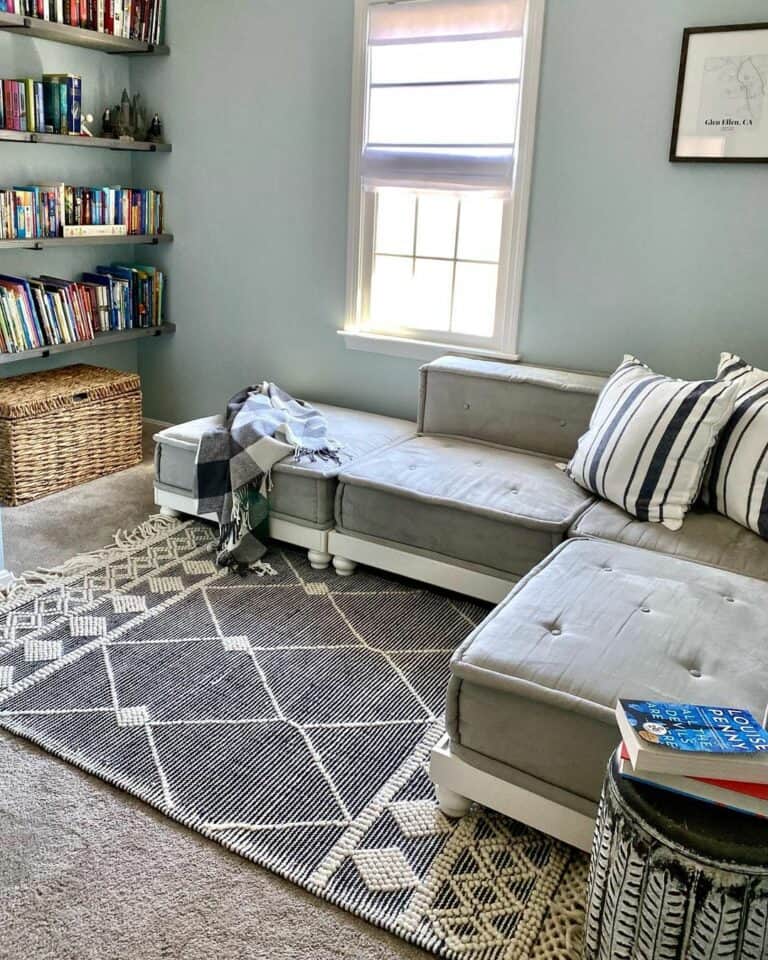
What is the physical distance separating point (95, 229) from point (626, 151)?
2.27 meters

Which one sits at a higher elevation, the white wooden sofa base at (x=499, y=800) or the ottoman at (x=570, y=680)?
the ottoman at (x=570, y=680)

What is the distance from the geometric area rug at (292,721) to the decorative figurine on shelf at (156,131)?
2.01 m

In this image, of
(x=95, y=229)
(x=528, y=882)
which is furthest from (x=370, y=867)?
(x=95, y=229)

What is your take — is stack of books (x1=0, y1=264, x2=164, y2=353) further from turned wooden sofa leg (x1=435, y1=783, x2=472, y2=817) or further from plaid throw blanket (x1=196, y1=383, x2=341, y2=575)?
turned wooden sofa leg (x1=435, y1=783, x2=472, y2=817)

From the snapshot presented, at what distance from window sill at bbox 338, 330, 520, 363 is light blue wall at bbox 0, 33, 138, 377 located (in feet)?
4.38

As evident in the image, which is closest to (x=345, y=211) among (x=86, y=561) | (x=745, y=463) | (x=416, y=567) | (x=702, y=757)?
(x=416, y=567)

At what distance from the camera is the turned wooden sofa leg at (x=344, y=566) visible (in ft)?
10.1

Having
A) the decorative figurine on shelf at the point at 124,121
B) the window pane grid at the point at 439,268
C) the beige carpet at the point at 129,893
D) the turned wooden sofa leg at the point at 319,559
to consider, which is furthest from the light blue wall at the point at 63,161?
the beige carpet at the point at 129,893

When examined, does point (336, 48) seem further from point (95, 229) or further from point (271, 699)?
point (271, 699)

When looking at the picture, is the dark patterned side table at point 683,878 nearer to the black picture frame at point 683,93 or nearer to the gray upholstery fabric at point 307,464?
the gray upholstery fabric at point 307,464

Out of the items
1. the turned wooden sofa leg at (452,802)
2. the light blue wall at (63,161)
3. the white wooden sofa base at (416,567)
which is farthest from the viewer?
the light blue wall at (63,161)

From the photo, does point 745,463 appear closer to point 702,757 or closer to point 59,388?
point 702,757

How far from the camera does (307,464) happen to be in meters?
3.08

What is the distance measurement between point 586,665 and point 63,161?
11.1 feet
